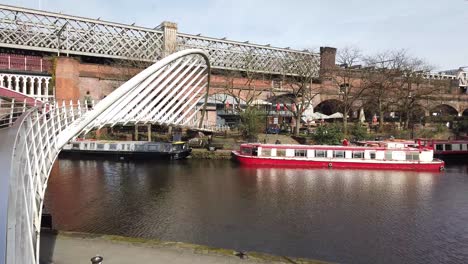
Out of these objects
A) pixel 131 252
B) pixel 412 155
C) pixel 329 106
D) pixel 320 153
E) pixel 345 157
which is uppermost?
pixel 329 106

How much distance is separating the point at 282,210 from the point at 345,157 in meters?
16.9

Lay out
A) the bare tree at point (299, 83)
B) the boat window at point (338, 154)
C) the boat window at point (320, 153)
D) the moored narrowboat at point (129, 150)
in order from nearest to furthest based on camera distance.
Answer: the boat window at point (338, 154) → the boat window at point (320, 153) → the moored narrowboat at point (129, 150) → the bare tree at point (299, 83)

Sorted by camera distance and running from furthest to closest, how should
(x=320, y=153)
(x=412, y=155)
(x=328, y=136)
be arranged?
(x=328, y=136) → (x=320, y=153) → (x=412, y=155)

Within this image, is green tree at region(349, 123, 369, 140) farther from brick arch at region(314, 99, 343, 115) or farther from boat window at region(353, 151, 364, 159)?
brick arch at region(314, 99, 343, 115)

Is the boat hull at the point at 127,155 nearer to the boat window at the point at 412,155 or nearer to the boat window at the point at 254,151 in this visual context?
the boat window at the point at 254,151

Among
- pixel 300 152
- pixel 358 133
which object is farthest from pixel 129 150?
pixel 358 133

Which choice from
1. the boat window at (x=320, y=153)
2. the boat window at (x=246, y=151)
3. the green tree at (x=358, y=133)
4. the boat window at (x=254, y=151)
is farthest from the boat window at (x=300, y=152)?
the green tree at (x=358, y=133)

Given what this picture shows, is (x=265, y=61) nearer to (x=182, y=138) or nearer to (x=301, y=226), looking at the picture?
(x=182, y=138)

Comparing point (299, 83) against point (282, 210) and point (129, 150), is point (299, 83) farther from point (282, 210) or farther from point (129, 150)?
point (282, 210)

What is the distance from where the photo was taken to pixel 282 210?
19.1 m

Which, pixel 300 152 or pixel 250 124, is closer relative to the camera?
pixel 300 152

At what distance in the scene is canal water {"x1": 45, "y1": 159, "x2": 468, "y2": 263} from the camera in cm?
1442

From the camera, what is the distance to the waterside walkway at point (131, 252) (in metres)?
10.3

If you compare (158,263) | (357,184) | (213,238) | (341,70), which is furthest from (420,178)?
(341,70)
